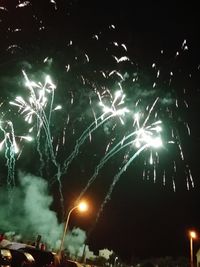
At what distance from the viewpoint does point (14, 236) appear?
84.3 m

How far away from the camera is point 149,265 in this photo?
95.3 meters

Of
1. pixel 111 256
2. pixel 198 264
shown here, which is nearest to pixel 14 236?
pixel 198 264

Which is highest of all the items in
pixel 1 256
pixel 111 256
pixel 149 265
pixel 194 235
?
pixel 111 256

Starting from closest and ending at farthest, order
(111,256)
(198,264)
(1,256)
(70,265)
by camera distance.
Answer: (1,256), (70,265), (198,264), (111,256)

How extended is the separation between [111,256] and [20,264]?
484 ft

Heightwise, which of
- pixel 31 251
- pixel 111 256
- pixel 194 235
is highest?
pixel 111 256

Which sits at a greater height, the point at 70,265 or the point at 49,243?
the point at 49,243

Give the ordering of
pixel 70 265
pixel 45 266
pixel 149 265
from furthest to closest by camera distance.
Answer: pixel 149 265
pixel 70 265
pixel 45 266

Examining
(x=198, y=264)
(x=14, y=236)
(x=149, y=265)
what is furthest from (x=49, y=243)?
(x=198, y=264)

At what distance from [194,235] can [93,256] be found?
122m

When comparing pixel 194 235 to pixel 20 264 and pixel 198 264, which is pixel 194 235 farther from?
pixel 198 264

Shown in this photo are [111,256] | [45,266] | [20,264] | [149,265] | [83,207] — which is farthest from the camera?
[111,256]

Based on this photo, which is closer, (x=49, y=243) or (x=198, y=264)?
(x=198, y=264)

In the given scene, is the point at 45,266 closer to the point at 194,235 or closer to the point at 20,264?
the point at 20,264
